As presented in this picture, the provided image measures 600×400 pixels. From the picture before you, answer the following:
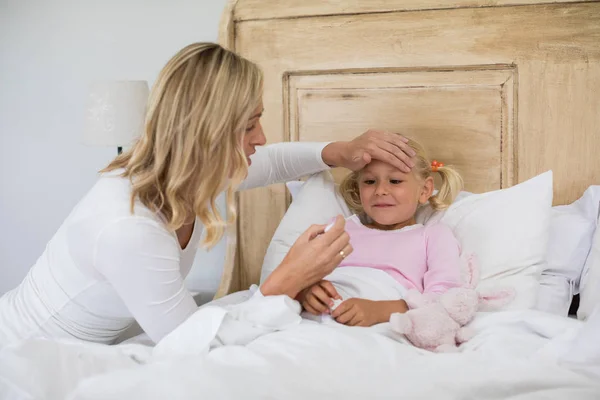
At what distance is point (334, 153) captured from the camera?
1.94 metres

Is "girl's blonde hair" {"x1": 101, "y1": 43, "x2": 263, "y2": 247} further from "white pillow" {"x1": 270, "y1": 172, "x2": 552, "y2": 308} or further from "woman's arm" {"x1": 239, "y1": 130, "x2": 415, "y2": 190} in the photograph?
"white pillow" {"x1": 270, "y1": 172, "x2": 552, "y2": 308}

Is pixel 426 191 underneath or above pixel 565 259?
above

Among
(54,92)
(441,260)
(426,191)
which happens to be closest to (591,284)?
(441,260)

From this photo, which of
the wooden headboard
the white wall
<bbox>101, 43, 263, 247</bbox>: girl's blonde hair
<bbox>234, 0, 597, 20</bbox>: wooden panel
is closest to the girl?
the wooden headboard

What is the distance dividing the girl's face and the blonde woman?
1.31 ft

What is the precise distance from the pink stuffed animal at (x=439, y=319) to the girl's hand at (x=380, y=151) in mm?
399

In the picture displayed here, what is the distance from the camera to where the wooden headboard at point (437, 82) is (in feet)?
6.57

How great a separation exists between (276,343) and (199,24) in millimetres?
1635

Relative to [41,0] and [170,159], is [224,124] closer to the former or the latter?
[170,159]

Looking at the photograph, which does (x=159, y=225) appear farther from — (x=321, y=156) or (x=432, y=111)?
(x=432, y=111)

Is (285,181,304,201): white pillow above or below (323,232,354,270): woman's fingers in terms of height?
above

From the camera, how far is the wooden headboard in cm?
200

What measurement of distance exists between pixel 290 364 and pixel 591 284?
0.90 m

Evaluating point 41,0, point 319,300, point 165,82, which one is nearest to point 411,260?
point 319,300
